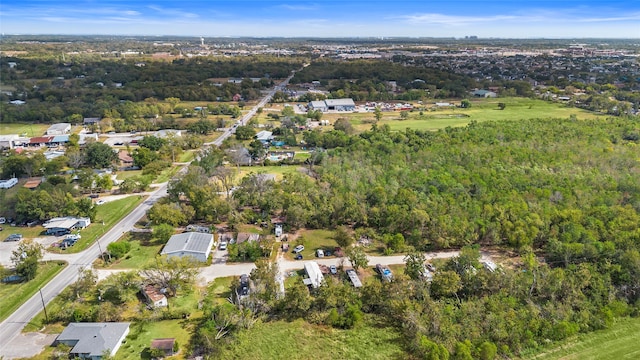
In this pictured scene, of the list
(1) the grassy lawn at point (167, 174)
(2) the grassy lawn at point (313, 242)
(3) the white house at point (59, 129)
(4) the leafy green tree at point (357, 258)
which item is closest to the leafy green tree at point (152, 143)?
(1) the grassy lawn at point (167, 174)

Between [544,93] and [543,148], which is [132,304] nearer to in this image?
[543,148]

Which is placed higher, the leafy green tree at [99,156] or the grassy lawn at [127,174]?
the leafy green tree at [99,156]

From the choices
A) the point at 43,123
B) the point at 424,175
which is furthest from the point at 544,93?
the point at 43,123

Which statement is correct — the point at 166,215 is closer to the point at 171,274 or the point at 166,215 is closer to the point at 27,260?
the point at 171,274

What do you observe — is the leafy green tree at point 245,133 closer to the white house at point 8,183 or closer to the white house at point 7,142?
the white house at point 8,183

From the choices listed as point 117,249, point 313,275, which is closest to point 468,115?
point 313,275

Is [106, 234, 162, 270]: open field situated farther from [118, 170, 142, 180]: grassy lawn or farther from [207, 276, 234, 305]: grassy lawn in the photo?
[118, 170, 142, 180]: grassy lawn

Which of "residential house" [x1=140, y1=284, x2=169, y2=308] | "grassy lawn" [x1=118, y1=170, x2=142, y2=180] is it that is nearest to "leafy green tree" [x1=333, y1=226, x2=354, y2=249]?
"residential house" [x1=140, y1=284, x2=169, y2=308]
